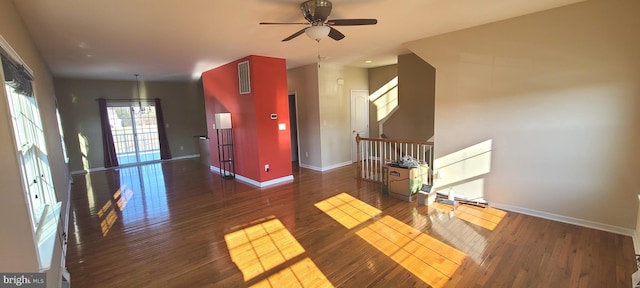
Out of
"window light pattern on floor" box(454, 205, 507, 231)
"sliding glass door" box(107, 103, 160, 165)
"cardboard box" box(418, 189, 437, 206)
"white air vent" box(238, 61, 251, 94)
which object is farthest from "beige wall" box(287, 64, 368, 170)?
"sliding glass door" box(107, 103, 160, 165)

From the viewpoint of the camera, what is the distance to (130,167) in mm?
7855

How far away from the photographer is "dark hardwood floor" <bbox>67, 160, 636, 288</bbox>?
2.34 metres

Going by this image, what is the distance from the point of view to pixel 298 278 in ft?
7.75

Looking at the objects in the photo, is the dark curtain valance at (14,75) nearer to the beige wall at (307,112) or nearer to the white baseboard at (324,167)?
the beige wall at (307,112)

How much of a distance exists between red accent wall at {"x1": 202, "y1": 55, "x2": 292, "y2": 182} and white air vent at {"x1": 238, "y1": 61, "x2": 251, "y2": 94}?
0.31ft

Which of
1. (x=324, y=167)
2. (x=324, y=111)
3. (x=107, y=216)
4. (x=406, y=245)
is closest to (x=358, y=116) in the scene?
(x=324, y=111)

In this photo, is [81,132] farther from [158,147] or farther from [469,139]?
[469,139]

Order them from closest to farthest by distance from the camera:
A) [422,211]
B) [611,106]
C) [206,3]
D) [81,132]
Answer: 1. [206,3]
2. [611,106]
3. [422,211]
4. [81,132]

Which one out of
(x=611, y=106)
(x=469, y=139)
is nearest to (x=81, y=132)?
(x=469, y=139)

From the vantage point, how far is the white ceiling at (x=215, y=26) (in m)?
2.63

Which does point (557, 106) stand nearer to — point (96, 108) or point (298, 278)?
point (298, 278)

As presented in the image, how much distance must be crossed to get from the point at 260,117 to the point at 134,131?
560cm

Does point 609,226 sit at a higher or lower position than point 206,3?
lower

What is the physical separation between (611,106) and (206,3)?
14.2 ft
